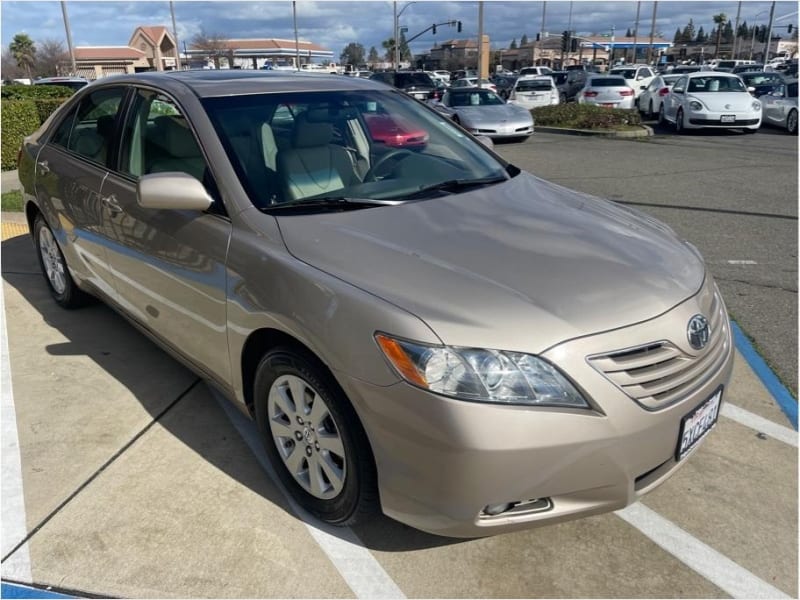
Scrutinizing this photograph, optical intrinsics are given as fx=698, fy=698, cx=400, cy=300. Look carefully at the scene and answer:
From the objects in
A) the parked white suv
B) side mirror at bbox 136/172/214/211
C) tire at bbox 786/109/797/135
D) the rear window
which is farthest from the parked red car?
the parked white suv

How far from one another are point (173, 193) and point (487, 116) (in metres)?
13.9

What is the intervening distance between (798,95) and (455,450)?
63.3ft

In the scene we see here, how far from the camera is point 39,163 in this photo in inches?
192

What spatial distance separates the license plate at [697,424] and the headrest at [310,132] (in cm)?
205

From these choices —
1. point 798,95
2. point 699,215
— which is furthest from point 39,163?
point 798,95

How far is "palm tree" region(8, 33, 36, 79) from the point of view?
58138 mm

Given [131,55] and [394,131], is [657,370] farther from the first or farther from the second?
[131,55]

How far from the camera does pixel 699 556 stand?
8.64ft

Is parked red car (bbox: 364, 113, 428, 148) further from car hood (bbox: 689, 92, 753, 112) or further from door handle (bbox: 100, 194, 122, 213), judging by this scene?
car hood (bbox: 689, 92, 753, 112)

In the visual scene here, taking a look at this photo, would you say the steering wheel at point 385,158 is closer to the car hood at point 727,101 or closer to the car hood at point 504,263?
the car hood at point 504,263

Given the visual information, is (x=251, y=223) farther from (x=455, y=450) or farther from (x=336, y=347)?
(x=455, y=450)

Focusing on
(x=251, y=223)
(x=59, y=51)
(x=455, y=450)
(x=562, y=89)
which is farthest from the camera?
(x=59, y=51)

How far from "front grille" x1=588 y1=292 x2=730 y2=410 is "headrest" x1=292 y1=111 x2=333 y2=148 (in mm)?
1806

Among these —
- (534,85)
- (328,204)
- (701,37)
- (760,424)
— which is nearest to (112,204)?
(328,204)
